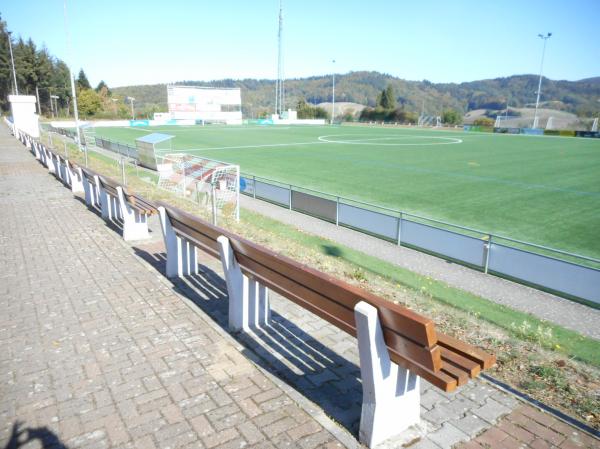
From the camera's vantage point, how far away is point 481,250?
9.14 meters

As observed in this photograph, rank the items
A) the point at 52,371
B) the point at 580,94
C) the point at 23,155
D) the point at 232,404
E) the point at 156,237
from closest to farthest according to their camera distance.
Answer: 1. the point at 232,404
2. the point at 52,371
3. the point at 156,237
4. the point at 23,155
5. the point at 580,94

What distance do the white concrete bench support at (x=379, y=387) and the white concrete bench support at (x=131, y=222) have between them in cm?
578

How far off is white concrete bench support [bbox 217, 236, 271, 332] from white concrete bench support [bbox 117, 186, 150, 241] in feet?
12.3

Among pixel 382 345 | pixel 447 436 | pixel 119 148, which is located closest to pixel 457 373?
pixel 382 345

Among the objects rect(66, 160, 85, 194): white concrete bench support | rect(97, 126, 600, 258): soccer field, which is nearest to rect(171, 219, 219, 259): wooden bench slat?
rect(66, 160, 85, 194): white concrete bench support

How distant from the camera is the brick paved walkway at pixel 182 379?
3189 millimetres

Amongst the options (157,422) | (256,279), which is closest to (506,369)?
(256,279)

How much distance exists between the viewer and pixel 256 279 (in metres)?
4.33

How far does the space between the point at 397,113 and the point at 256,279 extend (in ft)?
→ 299

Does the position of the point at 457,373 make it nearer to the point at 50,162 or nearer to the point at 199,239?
the point at 199,239

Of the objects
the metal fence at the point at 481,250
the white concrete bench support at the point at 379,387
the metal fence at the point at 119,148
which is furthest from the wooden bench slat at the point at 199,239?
the metal fence at the point at 119,148

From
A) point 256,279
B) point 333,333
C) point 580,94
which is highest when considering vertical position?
point 580,94

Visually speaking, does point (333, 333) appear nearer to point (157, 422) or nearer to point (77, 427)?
point (157, 422)

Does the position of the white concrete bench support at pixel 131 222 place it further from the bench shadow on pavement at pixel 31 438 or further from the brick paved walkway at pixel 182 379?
the bench shadow on pavement at pixel 31 438
